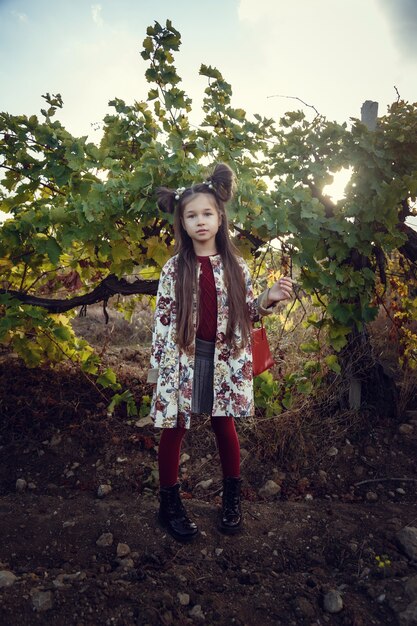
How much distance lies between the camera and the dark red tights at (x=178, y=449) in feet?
7.37

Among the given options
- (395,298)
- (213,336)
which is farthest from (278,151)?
(395,298)

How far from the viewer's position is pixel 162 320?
220 centimetres

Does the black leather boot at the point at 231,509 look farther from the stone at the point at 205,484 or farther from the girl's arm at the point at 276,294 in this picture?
the girl's arm at the point at 276,294

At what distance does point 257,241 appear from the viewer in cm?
281

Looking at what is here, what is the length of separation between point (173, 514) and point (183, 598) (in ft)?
1.63

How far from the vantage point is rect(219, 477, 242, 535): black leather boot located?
2260mm

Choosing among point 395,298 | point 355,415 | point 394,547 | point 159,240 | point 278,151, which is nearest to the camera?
point 394,547

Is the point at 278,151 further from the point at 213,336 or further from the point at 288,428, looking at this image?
the point at 288,428

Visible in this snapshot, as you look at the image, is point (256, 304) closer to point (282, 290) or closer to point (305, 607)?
point (282, 290)

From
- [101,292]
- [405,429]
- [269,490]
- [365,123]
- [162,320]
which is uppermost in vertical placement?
[365,123]

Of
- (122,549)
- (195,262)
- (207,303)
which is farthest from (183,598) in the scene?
(195,262)

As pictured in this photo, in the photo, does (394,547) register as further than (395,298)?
No

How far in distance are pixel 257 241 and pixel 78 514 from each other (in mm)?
1803

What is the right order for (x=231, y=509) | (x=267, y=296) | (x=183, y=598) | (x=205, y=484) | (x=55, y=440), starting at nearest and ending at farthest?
(x=183, y=598)
(x=267, y=296)
(x=231, y=509)
(x=205, y=484)
(x=55, y=440)
